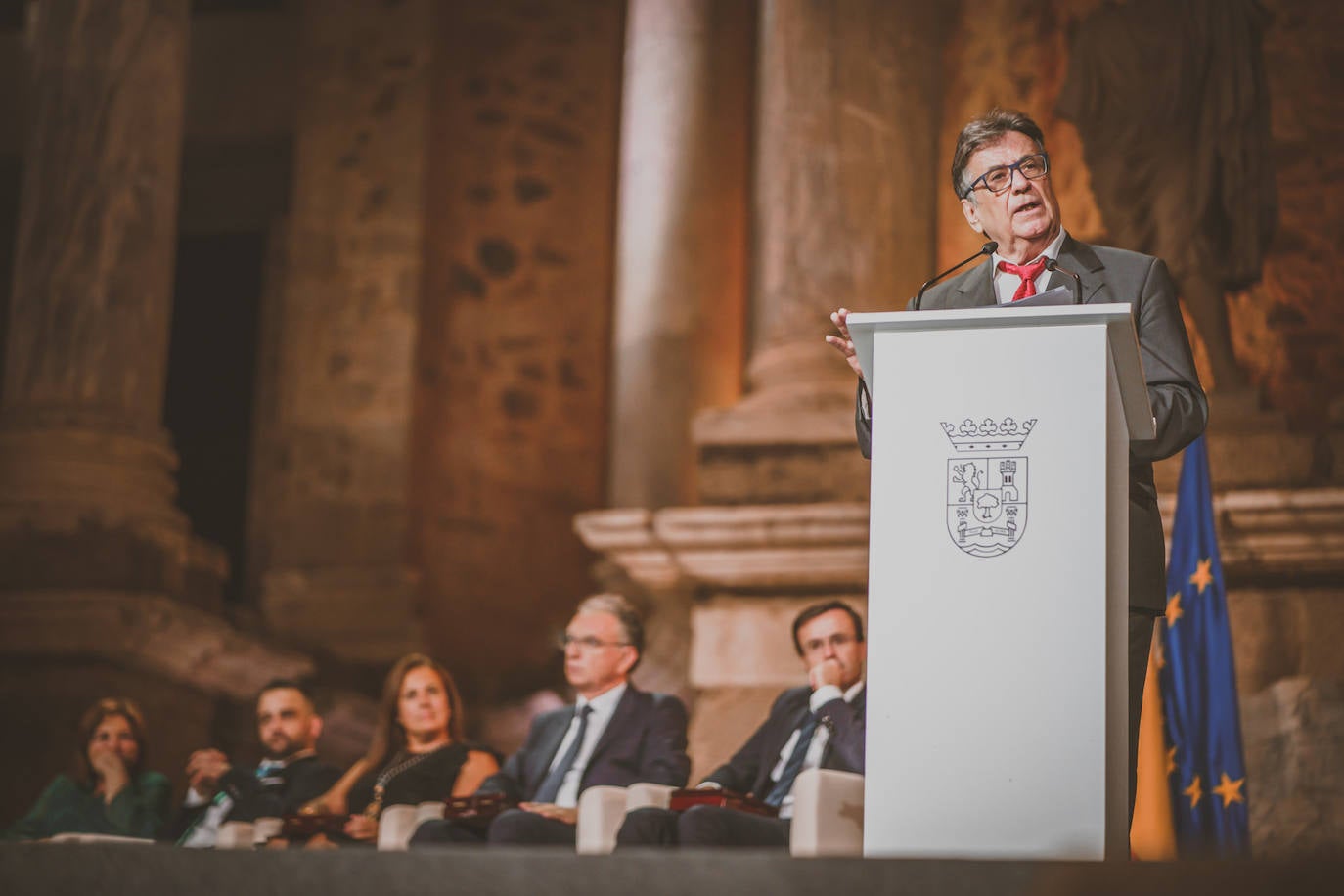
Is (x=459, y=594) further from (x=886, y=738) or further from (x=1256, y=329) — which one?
(x=886, y=738)

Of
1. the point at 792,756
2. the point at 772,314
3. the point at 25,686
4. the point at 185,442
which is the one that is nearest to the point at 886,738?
the point at 792,756

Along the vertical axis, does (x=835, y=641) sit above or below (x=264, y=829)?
above

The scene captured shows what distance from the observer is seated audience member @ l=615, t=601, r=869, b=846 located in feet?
14.7

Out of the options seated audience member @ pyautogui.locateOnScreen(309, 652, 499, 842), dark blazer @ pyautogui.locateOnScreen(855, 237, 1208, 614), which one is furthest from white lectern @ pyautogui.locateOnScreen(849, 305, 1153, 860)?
seated audience member @ pyautogui.locateOnScreen(309, 652, 499, 842)

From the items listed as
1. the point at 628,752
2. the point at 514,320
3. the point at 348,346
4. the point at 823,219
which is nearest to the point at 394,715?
the point at 628,752

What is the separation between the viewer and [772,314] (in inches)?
285

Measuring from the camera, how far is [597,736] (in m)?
5.31

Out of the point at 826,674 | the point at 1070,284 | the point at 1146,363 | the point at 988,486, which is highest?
the point at 1070,284

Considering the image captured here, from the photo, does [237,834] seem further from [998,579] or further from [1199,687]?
[998,579]

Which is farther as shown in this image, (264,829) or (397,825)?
(264,829)

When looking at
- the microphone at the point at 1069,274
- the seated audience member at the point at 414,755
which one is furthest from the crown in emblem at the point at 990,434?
the seated audience member at the point at 414,755

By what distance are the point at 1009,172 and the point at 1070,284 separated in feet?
0.66

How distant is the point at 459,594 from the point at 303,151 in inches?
104

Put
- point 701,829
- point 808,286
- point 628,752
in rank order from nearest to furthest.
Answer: point 701,829
point 628,752
point 808,286
